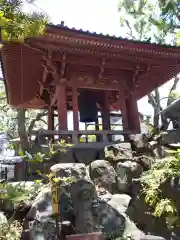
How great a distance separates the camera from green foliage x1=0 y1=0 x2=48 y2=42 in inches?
98.2

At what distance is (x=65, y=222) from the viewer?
3340mm

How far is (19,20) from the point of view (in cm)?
260

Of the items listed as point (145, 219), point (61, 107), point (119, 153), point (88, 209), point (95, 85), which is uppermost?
point (95, 85)

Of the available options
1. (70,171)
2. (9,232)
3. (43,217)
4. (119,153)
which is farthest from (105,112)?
(9,232)

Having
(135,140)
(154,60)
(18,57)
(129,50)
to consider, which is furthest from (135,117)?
(18,57)

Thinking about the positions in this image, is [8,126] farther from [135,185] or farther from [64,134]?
[135,185]

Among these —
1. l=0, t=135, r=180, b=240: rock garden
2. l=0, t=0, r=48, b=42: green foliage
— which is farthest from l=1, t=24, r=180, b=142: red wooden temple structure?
l=0, t=135, r=180, b=240: rock garden

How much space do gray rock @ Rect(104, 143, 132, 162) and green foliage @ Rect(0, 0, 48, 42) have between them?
352cm

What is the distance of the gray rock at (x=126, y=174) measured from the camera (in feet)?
15.2

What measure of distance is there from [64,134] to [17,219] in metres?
4.19

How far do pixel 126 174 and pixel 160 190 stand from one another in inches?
47.7

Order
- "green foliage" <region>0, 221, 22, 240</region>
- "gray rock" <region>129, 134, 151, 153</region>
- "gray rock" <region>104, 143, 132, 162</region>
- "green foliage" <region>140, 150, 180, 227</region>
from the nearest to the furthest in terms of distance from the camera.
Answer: "green foliage" <region>0, 221, 22, 240</region> < "green foliage" <region>140, 150, 180, 227</region> < "gray rock" <region>104, 143, 132, 162</region> < "gray rock" <region>129, 134, 151, 153</region>

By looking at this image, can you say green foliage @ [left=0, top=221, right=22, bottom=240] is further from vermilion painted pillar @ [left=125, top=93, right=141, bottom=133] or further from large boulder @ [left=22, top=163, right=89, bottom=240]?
vermilion painted pillar @ [left=125, top=93, right=141, bottom=133]

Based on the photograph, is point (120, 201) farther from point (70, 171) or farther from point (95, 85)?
point (95, 85)
